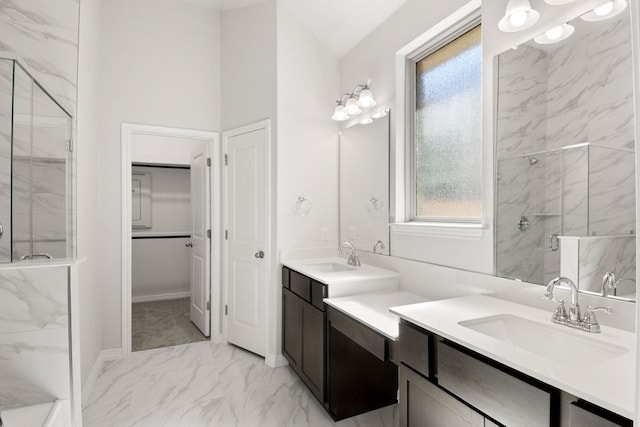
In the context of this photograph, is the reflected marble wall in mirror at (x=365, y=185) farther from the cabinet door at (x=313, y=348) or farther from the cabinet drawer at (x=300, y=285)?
the cabinet door at (x=313, y=348)

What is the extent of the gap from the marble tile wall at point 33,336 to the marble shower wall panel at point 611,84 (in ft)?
7.37

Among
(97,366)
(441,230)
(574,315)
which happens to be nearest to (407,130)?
(441,230)

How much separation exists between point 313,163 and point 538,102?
73.9 inches

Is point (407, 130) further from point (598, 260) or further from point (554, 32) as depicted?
point (598, 260)

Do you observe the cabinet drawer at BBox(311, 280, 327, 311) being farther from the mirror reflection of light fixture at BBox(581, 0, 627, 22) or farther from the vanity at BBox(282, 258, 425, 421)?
the mirror reflection of light fixture at BBox(581, 0, 627, 22)

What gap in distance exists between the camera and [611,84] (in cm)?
123

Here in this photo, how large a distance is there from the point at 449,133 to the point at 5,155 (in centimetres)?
235

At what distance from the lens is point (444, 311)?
1.45 meters

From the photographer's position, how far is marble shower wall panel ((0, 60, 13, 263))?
1467 millimetres

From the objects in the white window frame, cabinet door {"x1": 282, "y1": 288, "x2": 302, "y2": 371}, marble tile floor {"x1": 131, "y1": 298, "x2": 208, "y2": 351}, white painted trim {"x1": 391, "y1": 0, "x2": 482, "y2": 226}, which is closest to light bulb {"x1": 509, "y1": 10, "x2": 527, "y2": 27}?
the white window frame

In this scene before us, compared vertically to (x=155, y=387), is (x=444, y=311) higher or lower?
higher

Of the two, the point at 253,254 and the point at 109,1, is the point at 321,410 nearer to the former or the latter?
the point at 253,254

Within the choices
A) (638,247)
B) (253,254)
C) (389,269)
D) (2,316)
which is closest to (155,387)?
(253,254)

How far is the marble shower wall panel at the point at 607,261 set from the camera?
46.6 inches
